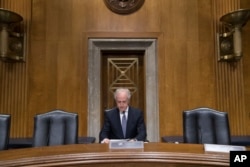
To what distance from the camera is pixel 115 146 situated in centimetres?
198

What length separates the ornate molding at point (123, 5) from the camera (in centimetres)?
526

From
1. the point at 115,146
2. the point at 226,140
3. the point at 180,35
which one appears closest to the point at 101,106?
the point at 180,35

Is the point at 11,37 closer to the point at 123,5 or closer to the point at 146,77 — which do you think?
the point at 123,5

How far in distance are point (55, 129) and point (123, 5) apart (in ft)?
10.1

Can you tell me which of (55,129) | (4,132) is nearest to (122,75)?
(55,129)

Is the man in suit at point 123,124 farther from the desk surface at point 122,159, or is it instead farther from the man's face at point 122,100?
the desk surface at point 122,159

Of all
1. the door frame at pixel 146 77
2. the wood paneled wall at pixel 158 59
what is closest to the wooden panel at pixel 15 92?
the wood paneled wall at pixel 158 59

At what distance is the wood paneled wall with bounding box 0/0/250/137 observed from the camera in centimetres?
509

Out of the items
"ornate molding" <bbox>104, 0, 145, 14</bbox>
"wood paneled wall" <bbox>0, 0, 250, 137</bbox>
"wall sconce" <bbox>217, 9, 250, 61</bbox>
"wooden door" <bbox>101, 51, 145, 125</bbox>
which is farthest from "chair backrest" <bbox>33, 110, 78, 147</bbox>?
"wall sconce" <bbox>217, 9, 250, 61</bbox>

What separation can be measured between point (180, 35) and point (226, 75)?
1.07 metres

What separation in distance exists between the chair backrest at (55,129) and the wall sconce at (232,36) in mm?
3115

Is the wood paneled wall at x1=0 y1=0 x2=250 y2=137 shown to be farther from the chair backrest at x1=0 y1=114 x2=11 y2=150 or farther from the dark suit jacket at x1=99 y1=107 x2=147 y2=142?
the chair backrest at x1=0 y1=114 x2=11 y2=150

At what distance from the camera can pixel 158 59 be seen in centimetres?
525

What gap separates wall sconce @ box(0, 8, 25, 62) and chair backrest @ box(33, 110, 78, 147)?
221cm
